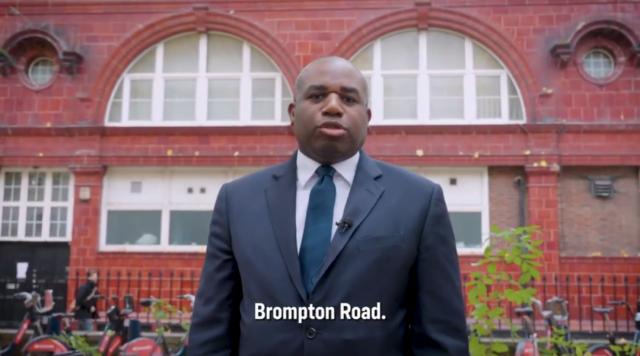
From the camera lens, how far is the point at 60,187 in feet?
44.5

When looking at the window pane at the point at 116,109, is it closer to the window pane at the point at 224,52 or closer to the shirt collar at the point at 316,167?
the window pane at the point at 224,52

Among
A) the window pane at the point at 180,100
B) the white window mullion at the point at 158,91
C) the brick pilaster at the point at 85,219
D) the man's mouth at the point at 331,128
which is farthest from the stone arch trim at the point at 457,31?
the man's mouth at the point at 331,128

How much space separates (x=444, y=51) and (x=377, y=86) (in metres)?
1.71

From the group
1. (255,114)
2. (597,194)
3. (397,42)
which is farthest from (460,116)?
(255,114)

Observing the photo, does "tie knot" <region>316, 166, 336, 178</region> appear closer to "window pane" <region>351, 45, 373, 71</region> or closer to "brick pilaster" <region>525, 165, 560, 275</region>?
"brick pilaster" <region>525, 165, 560, 275</region>

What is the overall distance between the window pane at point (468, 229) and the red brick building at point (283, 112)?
0.16 feet

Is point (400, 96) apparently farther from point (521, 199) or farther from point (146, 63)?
point (146, 63)

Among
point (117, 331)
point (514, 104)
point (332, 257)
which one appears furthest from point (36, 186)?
point (332, 257)

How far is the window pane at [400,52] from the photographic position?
A: 13.4m

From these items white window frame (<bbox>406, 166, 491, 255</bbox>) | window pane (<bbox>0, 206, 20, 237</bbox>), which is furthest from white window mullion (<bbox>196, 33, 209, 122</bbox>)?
white window frame (<bbox>406, 166, 491, 255</bbox>)

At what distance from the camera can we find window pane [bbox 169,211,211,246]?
13.3m

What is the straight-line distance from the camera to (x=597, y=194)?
12484mm

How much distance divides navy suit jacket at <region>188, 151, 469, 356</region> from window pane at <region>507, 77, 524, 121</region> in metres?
11.7

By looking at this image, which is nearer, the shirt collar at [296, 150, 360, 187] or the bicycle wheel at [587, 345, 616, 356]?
the shirt collar at [296, 150, 360, 187]
